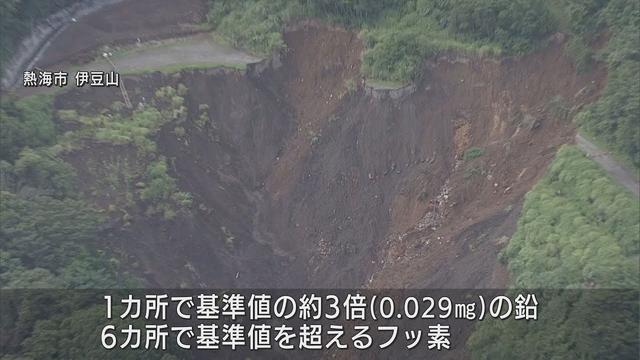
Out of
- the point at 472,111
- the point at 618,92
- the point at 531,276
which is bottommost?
the point at 531,276

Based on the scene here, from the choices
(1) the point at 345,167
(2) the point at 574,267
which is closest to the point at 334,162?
(1) the point at 345,167

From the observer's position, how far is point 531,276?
2527 centimetres

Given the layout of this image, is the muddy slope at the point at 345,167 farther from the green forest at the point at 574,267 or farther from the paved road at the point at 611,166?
the green forest at the point at 574,267

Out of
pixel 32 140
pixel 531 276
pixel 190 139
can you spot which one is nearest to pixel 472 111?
pixel 531 276

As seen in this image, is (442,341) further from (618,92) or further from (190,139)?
(190,139)

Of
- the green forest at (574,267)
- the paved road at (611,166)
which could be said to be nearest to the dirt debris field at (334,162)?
the paved road at (611,166)

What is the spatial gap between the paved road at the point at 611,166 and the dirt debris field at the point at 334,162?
970 mm

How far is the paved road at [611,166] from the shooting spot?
89.7ft

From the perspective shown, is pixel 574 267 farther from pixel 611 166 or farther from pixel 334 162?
pixel 334 162

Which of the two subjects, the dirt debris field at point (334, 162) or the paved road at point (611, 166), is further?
the dirt debris field at point (334, 162)

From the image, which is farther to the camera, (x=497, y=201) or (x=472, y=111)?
(x=472, y=111)

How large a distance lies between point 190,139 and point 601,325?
21.9 m

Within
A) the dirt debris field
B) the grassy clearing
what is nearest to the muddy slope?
the dirt debris field

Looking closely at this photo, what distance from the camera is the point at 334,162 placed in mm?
35406
